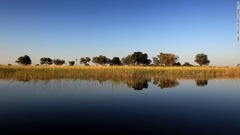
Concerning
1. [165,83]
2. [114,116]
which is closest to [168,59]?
[165,83]

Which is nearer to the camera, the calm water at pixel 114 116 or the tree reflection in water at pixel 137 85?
the calm water at pixel 114 116

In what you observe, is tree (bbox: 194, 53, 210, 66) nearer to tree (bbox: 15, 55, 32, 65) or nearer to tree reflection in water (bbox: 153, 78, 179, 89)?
tree (bbox: 15, 55, 32, 65)

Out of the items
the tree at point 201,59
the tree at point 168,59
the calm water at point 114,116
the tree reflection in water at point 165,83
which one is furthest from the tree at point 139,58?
the calm water at point 114,116

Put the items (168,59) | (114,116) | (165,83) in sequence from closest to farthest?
(114,116)
(165,83)
(168,59)

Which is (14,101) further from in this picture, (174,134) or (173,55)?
(173,55)

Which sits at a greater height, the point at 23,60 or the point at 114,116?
the point at 23,60

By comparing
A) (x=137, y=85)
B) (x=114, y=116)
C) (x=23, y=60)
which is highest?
(x=23, y=60)

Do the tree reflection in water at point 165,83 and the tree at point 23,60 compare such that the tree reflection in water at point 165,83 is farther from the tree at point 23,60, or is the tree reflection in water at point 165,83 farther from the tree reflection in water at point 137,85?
the tree at point 23,60

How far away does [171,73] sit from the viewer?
3797 centimetres

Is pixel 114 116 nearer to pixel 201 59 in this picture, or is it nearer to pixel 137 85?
pixel 137 85

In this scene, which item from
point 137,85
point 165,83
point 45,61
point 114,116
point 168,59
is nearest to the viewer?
point 114,116

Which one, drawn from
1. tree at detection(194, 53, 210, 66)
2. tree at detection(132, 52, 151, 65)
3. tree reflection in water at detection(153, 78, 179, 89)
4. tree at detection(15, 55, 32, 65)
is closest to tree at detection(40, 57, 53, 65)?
tree at detection(15, 55, 32, 65)

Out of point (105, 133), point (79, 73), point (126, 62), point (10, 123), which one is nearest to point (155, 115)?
point (105, 133)

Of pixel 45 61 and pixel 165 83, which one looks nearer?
pixel 165 83
